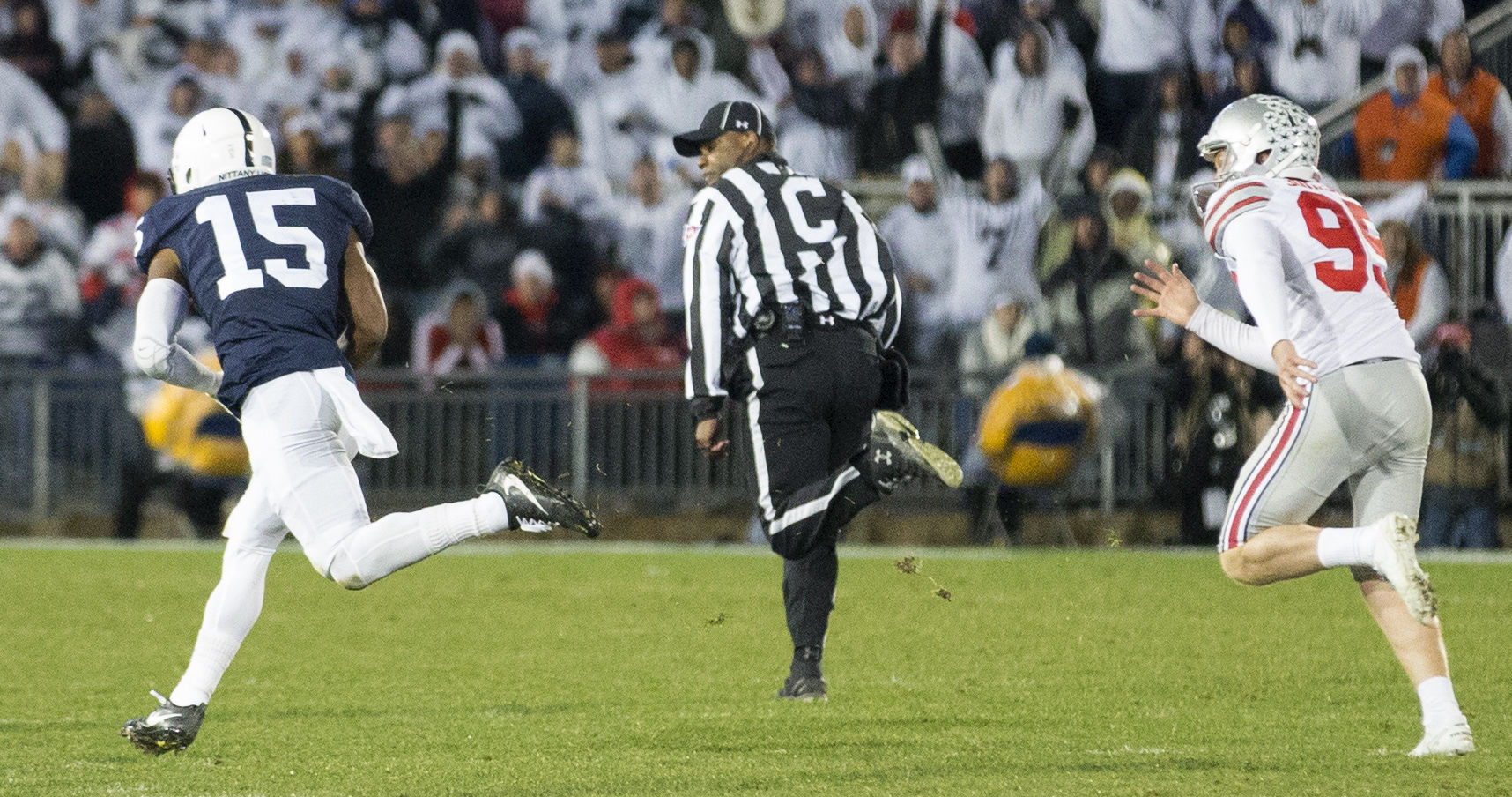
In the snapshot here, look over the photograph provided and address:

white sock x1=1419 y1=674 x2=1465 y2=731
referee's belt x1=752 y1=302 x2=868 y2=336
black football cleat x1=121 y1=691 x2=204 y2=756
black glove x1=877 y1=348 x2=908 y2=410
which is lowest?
black football cleat x1=121 y1=691 x2=204 y2=756

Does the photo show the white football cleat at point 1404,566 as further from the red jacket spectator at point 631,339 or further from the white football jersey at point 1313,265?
the red jacket spectator at point 631,339

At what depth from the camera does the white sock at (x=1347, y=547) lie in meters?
5.50

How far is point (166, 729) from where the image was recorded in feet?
18.8

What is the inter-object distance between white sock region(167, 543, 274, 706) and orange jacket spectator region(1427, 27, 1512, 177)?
32.9 ft

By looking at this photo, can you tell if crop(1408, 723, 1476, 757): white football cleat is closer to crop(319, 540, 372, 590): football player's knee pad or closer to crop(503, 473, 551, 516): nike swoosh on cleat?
crop(503, 473, 551, 516): nike swoosh on cleat

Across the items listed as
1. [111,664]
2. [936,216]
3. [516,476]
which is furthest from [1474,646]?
[936,216]

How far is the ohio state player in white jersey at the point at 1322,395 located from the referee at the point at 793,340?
141 centimetres

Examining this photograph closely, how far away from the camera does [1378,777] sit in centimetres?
538

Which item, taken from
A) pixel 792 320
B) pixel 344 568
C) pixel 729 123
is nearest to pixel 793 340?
pixel 792 320

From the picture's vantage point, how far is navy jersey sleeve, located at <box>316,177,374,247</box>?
604cm

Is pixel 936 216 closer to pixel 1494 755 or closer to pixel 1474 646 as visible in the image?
pixel 1474 646

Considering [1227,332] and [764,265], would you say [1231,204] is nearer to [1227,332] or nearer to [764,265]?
[1227,332]

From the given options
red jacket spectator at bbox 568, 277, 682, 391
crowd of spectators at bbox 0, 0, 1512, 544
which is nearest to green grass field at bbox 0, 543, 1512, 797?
red jacket spectator at bbox 568, 277, 682, 391

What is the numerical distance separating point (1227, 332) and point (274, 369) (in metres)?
2.58
